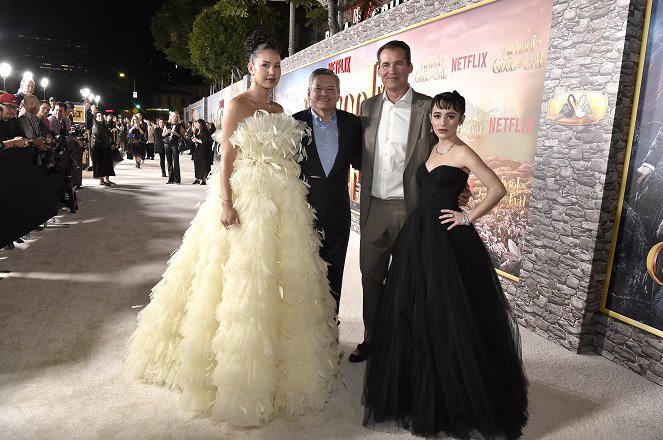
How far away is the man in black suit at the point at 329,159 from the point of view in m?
3.03

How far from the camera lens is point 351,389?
3084 millimetres

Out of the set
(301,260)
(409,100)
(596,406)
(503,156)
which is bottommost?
(596,406)

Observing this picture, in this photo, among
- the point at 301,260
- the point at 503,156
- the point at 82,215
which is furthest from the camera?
the point at 82,215

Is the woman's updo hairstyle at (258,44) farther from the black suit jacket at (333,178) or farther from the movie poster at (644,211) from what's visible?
the movie poster at (644,211)

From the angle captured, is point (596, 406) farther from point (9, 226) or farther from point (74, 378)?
point (9, 226)

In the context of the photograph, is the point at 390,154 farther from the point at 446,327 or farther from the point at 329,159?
the point at 446,327

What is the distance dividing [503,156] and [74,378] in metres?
4.00

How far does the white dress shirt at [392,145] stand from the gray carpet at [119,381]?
4.35 ft

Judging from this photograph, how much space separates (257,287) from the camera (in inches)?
104

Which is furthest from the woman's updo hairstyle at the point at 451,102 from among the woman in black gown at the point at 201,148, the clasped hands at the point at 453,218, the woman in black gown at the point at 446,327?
the woman in black gown at the point at 201,148

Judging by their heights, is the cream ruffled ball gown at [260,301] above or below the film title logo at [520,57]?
below

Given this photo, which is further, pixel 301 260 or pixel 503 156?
pixel 503 156

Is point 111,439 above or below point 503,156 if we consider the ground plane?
below

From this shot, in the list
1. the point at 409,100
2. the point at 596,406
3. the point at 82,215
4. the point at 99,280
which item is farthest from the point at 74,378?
the point at 82,215
